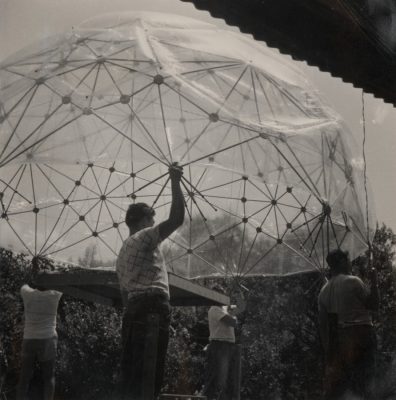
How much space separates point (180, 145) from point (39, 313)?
2.78m

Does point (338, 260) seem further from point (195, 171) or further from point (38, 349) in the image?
point (195, 171)

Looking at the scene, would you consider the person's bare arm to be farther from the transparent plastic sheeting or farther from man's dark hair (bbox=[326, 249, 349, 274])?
man's dark hair (bbox=[326, 249, 349, 274])

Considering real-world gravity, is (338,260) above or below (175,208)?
below

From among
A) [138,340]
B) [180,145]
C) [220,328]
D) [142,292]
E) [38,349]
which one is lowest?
[38,349]

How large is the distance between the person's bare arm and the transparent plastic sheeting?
5.88ft

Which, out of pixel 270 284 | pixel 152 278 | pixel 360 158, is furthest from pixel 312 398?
pixel 152 278

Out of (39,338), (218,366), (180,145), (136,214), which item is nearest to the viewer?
(136,214)

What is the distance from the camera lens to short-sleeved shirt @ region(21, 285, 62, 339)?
24.5ft

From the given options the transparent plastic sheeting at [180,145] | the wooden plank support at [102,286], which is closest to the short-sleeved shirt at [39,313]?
the wooden plank support at [102,286]

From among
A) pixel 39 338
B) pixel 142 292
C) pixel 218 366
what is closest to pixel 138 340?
pixel 142 292

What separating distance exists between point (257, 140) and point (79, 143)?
8.58 feet

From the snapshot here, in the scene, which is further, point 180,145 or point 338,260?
point 180,145

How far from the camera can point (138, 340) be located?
5.11 metres

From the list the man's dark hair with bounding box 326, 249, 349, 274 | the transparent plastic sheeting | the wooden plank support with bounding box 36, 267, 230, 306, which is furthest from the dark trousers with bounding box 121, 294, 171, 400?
the man's dark hair with bounding box 326, 249, 349, 274
